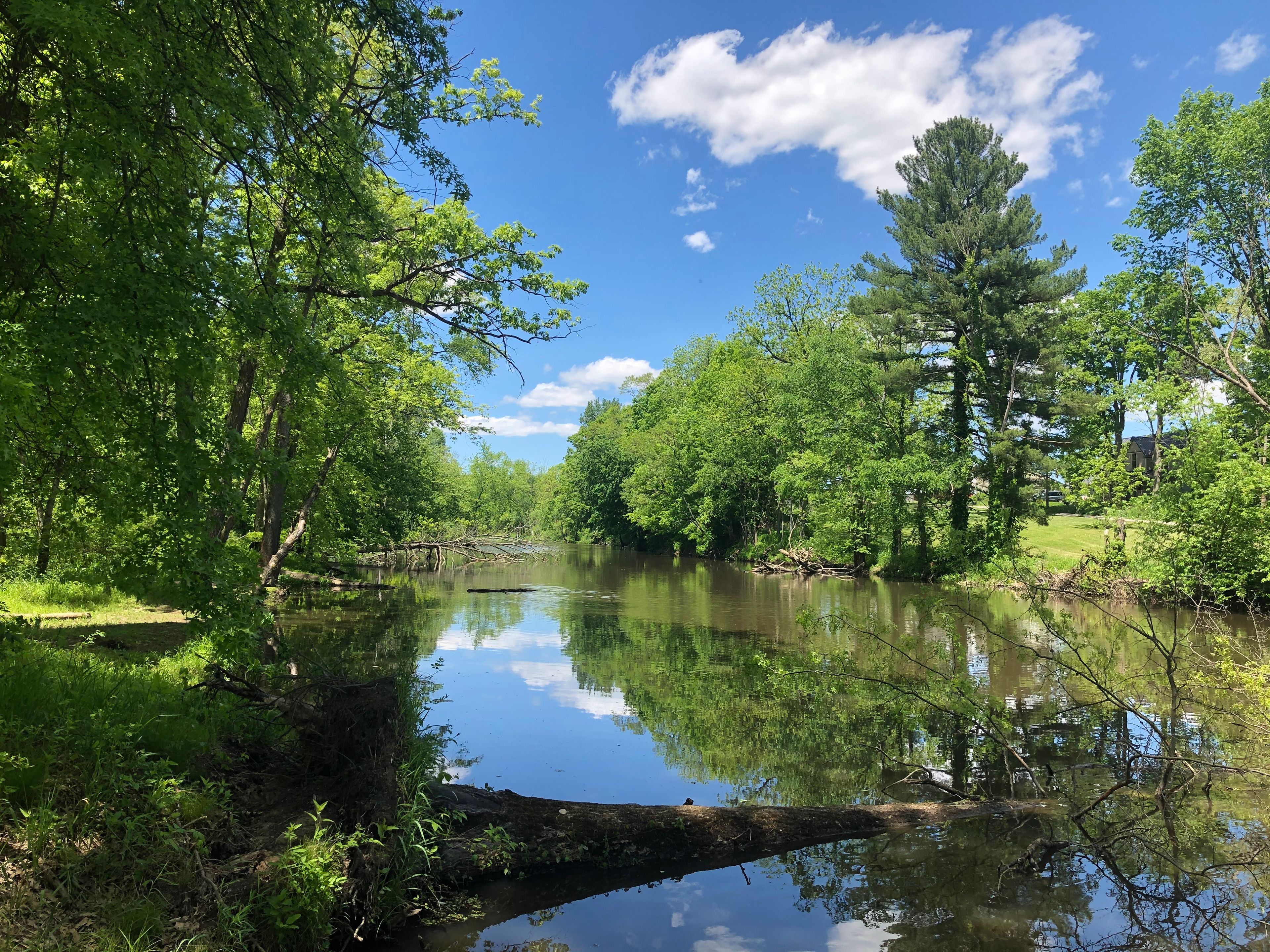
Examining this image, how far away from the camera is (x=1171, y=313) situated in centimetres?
2175

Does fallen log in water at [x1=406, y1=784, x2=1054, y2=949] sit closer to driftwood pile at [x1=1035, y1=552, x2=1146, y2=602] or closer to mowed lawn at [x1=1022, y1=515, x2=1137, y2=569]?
driftwood pile at [x1=1035, y1=552, x2=1146, y2=602]

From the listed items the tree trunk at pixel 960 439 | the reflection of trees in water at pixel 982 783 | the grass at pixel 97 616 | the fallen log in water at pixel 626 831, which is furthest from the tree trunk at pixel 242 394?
the tree trunk at pixel 960 439

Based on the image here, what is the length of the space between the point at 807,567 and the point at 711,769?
1102 inches

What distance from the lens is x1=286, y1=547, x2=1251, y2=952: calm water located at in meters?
4.77

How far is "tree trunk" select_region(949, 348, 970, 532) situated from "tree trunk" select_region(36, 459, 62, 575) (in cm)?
2815

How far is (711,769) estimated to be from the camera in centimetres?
791

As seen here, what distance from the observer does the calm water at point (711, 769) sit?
4770 millimetres

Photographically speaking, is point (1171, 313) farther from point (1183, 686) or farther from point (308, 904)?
point (308, 904)

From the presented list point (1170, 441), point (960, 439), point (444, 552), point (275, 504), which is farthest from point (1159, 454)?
point (444, 552)

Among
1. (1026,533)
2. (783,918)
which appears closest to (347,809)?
(783,918)

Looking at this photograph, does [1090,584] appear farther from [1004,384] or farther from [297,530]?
[297,530]

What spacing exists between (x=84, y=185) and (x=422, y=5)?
3.22m

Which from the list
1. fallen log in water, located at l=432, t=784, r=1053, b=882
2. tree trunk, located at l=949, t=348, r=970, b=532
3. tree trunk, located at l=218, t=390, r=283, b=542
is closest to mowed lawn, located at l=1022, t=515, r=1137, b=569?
tree trunk, located at l=949, t=348, r=970, b=532

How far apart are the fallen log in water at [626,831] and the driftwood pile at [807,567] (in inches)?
1080
